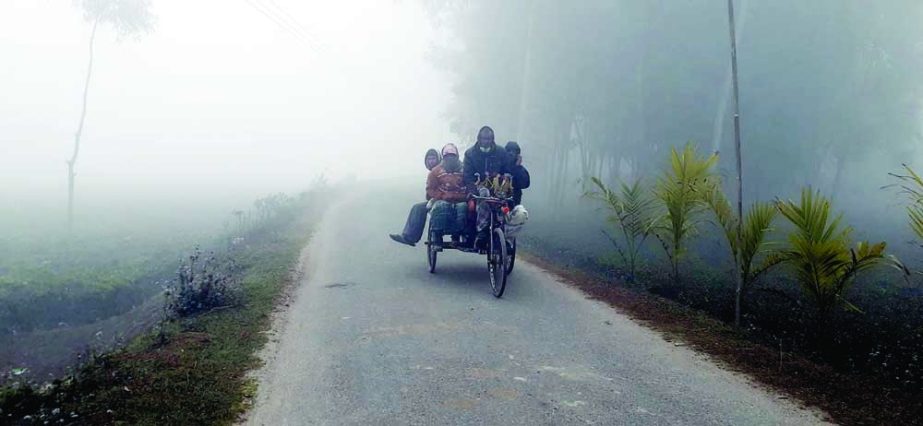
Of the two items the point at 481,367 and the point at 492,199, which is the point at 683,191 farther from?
the point at 481,367

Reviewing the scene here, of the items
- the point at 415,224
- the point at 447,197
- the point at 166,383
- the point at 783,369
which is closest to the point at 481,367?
the point at 166,383

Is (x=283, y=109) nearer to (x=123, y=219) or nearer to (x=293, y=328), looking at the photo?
(x=123, y=219)

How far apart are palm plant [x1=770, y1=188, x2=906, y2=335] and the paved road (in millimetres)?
1387

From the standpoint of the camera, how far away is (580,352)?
5.87 meters

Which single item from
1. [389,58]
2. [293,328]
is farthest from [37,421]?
[389,58]

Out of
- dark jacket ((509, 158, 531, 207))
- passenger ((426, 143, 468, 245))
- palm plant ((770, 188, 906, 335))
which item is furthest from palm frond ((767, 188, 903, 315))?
passenger ((426, 143, 468, 245))

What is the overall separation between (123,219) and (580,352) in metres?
20.8

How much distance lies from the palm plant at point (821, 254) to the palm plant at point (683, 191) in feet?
5.21

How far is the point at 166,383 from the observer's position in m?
4.84

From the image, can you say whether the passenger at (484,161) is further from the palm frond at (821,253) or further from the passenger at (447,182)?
the palm frond at (821,253)

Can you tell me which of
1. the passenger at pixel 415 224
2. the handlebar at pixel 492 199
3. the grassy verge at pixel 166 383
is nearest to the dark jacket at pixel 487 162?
the handlebar at pixel 492 199

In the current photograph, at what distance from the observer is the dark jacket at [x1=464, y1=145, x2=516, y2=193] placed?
30.0 ft

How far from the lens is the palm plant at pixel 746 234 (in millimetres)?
6703

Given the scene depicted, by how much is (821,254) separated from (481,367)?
3374 millimetres
